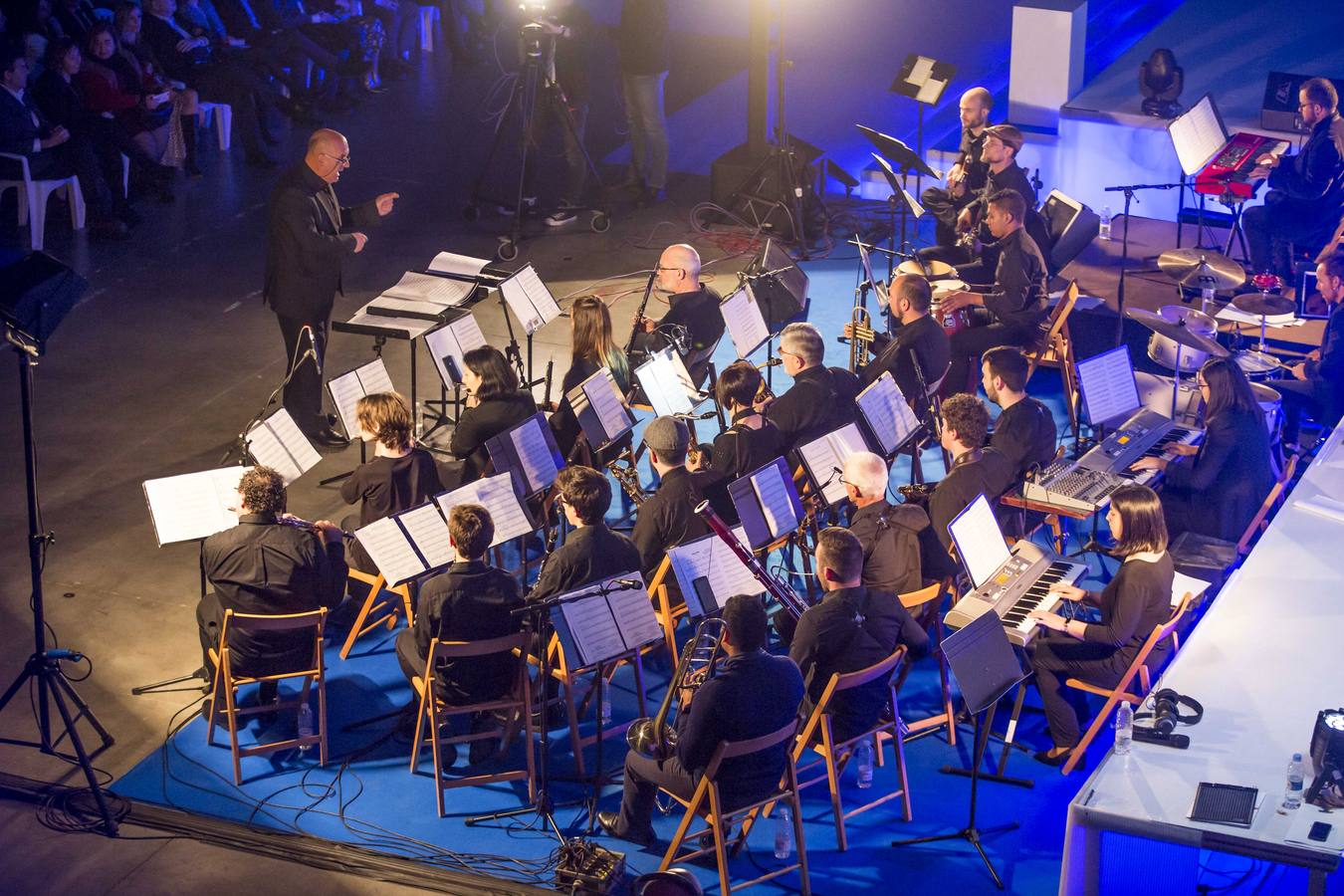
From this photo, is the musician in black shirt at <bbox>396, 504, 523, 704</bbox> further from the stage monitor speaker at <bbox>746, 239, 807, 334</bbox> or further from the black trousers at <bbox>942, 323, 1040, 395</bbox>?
the black trousers at <bbox>942, 323, 1040, 395</bbox>

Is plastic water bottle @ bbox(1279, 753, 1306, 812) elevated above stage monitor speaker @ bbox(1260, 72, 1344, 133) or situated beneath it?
situated beneath

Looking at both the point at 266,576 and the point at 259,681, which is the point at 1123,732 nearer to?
the point at 266,576

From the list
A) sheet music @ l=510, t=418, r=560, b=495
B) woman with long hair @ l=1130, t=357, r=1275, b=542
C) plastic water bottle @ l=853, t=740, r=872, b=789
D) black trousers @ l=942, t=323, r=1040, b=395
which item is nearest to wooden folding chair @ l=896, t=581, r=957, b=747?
plastic water bottle @ l=853, t=740, r=872, b=789

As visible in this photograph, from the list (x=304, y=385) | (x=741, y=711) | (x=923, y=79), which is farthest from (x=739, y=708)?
(x=923, y=79)

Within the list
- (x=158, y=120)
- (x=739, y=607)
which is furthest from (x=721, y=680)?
(x=158, y=120)

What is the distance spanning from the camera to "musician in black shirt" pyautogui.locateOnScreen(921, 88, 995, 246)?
1160cm

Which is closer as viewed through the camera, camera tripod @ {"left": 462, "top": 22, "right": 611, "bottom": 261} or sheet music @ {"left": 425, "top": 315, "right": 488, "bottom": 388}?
sheet music @ {"left": 425, "top": 315, "right": 488, "bottom": 388}


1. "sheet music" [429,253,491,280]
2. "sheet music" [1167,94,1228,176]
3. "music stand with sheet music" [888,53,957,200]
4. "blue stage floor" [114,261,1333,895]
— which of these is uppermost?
"music stand with sheet music" [888,53,957,200]

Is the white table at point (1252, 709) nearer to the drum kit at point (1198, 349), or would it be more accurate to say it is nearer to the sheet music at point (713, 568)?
the drum kit at point (1198, 349)

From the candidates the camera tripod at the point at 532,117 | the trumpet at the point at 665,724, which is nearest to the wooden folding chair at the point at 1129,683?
the trumpet at the point at 665,724

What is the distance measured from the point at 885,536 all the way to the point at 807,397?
1.59 m

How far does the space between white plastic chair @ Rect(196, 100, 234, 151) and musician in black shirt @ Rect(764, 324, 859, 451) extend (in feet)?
29.8

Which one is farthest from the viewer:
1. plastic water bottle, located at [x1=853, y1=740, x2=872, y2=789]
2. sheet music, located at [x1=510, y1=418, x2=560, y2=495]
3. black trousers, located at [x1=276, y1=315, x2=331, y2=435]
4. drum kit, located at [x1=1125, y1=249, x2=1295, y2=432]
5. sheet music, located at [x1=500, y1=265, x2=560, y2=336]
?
black trousers, located at [x1=276, y1=315, x2=331, y2=435]

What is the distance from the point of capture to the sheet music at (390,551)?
22.2ft
